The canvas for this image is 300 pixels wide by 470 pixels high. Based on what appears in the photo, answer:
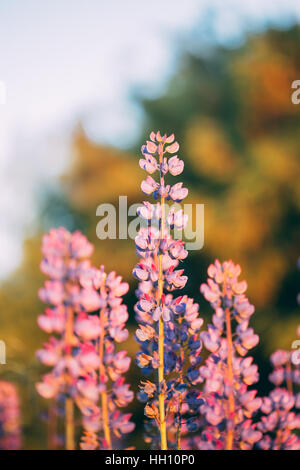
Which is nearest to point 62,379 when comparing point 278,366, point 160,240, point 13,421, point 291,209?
point 160,240

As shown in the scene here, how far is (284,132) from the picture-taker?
130 inches

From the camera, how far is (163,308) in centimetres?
41

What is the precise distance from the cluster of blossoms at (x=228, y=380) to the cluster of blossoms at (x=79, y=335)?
88 millimetres

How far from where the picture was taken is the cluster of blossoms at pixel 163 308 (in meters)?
0.41

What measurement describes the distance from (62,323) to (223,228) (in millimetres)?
2776

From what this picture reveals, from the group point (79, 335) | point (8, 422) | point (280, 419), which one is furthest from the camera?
point (8, 422)

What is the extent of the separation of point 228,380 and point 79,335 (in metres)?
0.17

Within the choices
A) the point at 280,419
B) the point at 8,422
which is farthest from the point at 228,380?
the point at 8,422

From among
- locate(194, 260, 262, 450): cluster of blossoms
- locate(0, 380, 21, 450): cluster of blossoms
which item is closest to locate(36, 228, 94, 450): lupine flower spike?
locate(194, 260, 262, 450): cluster of blossoms

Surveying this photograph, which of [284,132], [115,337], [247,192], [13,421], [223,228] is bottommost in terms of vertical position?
[13,421]

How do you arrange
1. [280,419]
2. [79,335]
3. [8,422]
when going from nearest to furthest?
[79,335]
[280,419]
[8,422]

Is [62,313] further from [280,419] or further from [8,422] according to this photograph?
[8,422]

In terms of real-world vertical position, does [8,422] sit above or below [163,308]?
below
